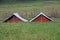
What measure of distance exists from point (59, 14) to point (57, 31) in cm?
2488

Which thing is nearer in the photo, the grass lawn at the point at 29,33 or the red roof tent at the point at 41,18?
the grass lawn at the point at 29,33

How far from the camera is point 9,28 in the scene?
94.4 ft

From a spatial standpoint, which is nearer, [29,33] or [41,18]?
[29,33]

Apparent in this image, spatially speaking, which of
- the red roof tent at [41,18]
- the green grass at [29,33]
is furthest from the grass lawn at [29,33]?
the red roof tent at [41,18]

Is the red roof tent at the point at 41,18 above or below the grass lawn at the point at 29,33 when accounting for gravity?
below

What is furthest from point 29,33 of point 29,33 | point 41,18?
point 41,18

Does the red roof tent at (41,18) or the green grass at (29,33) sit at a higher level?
the green grass at (29,33)

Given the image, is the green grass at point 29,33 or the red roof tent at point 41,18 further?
the red roof tent at point 41,18

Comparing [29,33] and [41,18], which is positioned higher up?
[29,33]

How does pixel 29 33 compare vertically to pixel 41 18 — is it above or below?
above

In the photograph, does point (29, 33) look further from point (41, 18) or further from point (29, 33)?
point (41, 18)

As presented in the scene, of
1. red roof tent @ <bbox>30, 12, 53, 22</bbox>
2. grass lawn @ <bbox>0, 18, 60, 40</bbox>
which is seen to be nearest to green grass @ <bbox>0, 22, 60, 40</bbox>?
grass lawn @ <bbox>0, 18, 60, 40</bbox>

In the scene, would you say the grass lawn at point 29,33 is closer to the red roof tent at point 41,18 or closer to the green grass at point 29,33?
the green grass at point 29,33

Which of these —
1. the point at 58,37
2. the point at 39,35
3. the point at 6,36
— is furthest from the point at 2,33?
the point at 58,37
